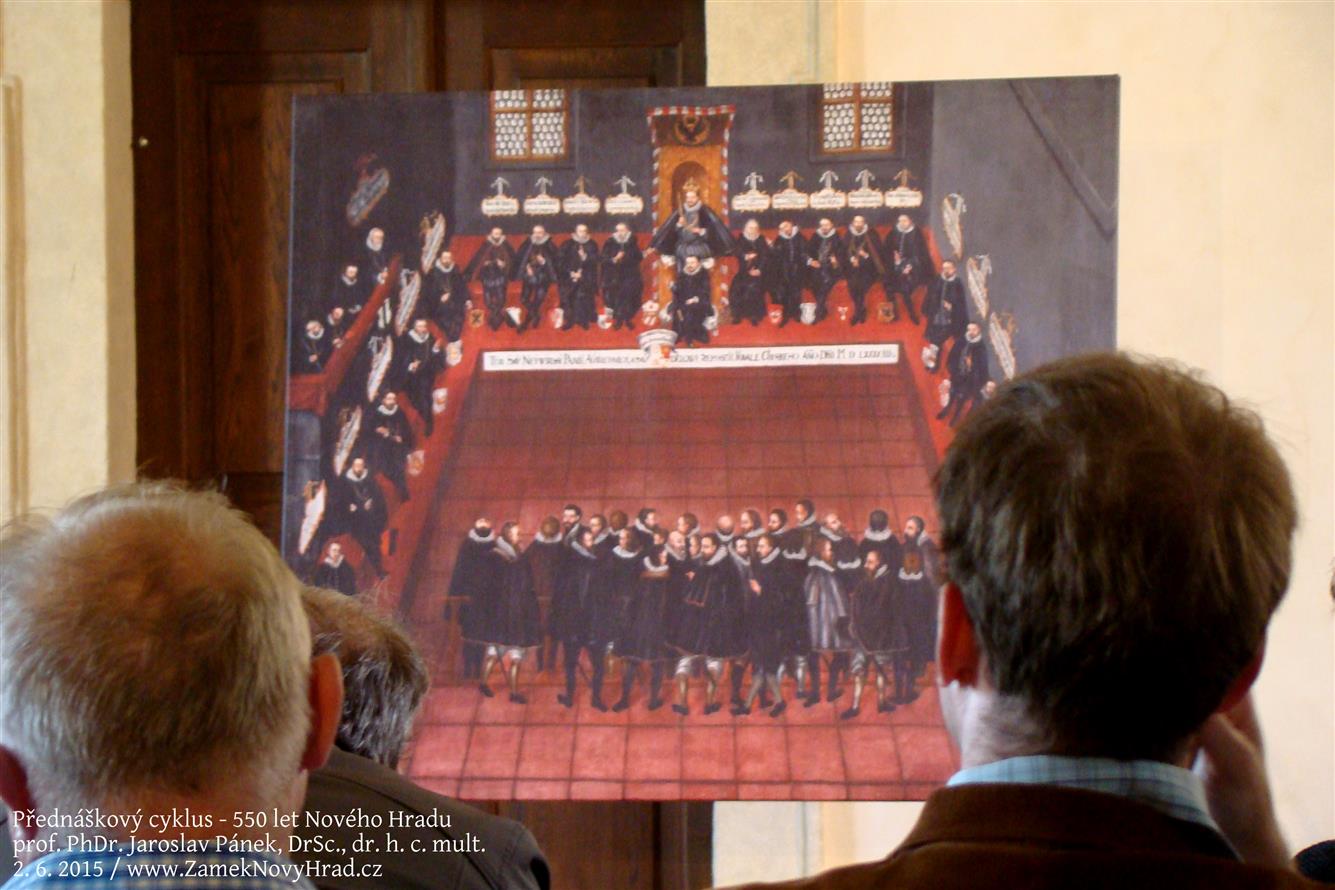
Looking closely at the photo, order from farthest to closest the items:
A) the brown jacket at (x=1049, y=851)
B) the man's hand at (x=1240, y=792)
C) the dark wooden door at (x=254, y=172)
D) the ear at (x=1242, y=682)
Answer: the dark wooden door at (x=254, y=172) < the man's hand at (x=1240, y=792) < the ear at (x=1242, y=682) < the brown jacket at (x=1049, y=851)

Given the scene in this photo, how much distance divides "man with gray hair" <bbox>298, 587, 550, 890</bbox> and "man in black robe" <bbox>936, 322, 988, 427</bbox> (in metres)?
1.46

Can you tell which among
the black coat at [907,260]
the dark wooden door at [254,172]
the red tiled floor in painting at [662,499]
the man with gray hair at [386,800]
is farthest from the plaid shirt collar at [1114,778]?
the dark wooden door at [254,172]

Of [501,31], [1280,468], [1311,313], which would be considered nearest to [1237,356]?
[1311,313]

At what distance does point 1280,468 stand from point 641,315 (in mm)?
2070

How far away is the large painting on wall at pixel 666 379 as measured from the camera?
290 centimetres

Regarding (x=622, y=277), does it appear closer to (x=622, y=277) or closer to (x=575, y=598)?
(x=622, y=277)

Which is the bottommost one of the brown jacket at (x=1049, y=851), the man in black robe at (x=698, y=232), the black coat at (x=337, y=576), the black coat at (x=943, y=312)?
the black coat at (x=337, y=576)

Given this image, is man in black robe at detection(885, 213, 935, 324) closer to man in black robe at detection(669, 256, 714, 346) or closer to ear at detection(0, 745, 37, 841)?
man in black robe at detection(669, 256, 714, 346)

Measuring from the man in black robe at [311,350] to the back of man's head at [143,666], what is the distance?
1.94 metres

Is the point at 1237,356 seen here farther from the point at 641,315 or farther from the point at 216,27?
the point at 216,27

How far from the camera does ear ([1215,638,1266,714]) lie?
1051 mm

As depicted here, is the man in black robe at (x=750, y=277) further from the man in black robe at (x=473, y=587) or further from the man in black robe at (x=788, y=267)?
the man in black robe at (x=473, y=587)

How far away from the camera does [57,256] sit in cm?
381

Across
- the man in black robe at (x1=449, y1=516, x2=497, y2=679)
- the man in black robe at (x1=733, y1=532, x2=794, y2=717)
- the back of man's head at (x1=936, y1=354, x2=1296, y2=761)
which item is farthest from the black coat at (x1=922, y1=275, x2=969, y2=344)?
the back of man's head at (x1=936, y1=354, x2=1296, y2=761)
